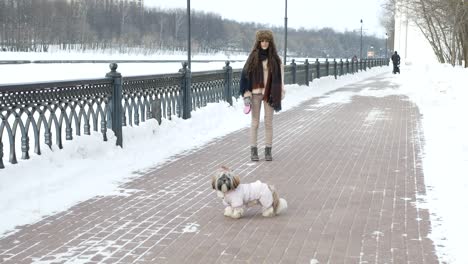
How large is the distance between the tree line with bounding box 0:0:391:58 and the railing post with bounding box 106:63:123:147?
77945mm

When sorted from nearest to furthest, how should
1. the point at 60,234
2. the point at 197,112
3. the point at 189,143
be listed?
the point at 60,234 → the point at 189,143 → the point at 197,112

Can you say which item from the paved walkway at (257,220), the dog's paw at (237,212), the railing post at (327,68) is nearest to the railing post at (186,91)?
the paved walkway at (257,220)

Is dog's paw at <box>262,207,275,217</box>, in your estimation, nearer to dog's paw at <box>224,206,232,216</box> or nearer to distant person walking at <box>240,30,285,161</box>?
dog's paw at <box>224,206,232,216</box>

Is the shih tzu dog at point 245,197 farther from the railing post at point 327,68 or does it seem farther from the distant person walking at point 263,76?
the railing post at point 327,68

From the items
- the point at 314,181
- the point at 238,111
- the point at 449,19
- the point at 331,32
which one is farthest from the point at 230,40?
the point at 314,181

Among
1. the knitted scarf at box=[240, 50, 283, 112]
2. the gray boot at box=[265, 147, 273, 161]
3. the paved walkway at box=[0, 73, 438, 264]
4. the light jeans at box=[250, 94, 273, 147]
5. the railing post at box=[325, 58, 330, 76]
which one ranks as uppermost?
the railing post at box=[325, 58, 330, 76]

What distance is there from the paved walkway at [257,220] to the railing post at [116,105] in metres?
1.06

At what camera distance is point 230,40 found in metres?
136

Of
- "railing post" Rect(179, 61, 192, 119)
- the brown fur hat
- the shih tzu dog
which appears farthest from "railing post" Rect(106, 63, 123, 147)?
the shih tzu dog

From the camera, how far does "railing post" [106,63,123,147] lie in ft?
31.6

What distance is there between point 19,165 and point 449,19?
931 inches

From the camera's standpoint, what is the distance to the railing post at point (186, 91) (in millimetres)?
13125

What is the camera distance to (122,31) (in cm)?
11350

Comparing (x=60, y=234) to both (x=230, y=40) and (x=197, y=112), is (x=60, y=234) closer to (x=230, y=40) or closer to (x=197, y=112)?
(x=197, y=112)
